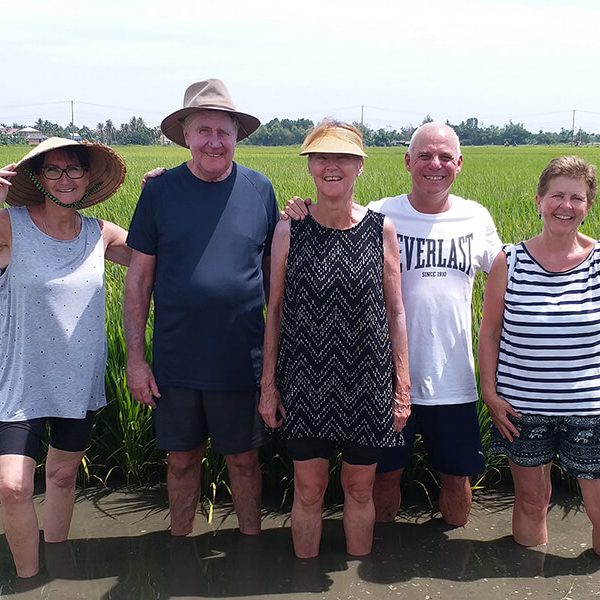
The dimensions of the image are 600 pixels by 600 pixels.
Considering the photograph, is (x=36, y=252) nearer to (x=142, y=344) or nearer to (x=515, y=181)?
(x=142, y=344)

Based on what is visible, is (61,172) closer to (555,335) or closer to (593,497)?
(555,335)

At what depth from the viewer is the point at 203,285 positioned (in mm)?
2727

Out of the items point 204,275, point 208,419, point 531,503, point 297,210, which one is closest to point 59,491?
point 208,419

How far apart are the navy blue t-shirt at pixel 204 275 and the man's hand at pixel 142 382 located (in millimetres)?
51

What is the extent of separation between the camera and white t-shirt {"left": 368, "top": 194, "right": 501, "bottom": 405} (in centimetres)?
283

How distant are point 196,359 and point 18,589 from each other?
105 cm

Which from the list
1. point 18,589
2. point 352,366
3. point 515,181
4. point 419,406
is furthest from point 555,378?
point 515,181

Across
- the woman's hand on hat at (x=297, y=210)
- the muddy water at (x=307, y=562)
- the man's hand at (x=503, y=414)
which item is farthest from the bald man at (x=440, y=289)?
the woman's hand on hat at (x=297, y=210)

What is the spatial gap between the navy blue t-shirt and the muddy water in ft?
2.35

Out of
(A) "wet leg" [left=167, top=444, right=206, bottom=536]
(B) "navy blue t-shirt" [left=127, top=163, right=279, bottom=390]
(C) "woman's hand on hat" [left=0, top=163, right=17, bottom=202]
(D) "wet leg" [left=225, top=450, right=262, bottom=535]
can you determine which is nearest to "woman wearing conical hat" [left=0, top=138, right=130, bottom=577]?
(C) "woman's hand on hat" [left=0, top=163, right=17, bottom=202]

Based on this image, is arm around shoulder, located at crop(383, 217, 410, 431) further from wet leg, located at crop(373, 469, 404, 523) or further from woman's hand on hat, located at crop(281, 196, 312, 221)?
wet leg, located at crop(373, 469, 404, 523)

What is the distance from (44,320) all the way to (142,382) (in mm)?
456

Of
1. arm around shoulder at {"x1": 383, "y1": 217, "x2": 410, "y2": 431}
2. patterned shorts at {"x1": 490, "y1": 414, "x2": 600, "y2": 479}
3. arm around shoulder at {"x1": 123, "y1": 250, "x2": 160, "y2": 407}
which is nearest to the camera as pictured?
arm around shoulder at {"x1": 383, "y1": 217, "x2": 410, "y2": 431}

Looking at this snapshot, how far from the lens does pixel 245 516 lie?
309cm
